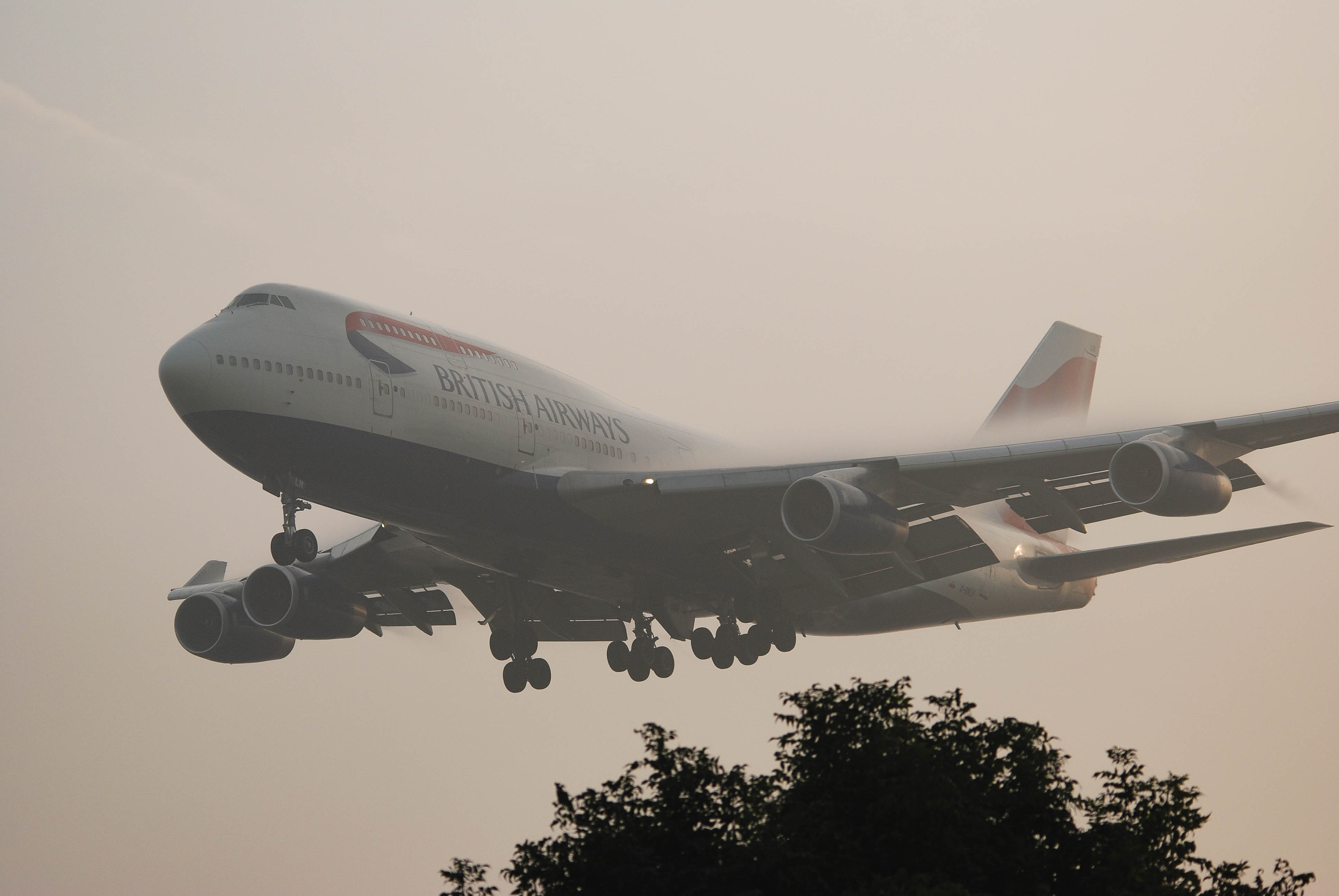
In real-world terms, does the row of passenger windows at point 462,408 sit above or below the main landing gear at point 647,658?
above

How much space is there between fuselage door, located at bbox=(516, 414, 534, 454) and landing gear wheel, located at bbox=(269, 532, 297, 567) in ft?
16.1

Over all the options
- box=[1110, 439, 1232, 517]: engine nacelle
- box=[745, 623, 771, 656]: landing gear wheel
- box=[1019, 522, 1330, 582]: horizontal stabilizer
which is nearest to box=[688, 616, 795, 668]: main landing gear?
box=[745, 623, 771, 656]: landing gear wheel

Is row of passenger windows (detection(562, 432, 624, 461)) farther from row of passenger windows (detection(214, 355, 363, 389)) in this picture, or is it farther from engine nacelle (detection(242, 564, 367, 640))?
engine nacelle (detection(242, 564, 367, 640))

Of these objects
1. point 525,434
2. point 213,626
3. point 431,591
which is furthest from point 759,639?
point 213,626

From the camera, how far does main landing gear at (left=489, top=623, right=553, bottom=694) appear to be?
3366cm

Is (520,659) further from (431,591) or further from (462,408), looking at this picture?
(462,408)

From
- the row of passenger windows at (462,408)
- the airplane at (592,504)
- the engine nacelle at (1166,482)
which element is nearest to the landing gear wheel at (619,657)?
the airplane at (592,504)

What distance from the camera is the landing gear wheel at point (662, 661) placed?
3391cm

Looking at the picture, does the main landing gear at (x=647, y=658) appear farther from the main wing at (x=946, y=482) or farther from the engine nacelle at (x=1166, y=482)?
the engine nacelle at (x=1166, y=482)

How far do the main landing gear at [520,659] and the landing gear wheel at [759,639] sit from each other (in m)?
5.30

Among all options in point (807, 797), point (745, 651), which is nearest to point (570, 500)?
point (745, 651)

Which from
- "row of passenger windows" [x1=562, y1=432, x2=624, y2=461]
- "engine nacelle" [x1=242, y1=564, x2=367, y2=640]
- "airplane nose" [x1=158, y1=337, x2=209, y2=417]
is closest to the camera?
"airplane nose" [x1=158, y1=337, x2=209, y2=417]

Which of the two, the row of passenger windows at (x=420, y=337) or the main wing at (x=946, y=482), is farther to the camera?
the row of passenger windows at (x=420, y=337)

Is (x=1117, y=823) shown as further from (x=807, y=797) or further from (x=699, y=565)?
(x=699, y=565)
